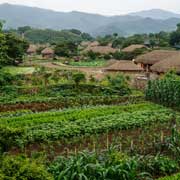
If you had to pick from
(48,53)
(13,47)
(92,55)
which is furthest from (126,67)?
(48,53)

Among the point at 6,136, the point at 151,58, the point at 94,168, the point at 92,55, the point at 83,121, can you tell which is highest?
the point at 151,58

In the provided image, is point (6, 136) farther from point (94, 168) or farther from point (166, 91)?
point (166, 91)

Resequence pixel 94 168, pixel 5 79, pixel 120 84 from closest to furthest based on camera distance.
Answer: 1. pixel 94 168
2. pixel 120 84
3. pixel 5 79

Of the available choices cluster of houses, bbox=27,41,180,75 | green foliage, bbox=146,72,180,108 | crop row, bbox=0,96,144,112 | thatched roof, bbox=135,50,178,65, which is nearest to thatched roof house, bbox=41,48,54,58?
cluster of houses, bbox=27,41,180,75

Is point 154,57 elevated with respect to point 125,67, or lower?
elevated

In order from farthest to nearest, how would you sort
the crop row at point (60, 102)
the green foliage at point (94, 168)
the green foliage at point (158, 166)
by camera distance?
the crop row at point (60, 102) → the green foliage at point (158, 166) → the green foliage at point (94, 168)

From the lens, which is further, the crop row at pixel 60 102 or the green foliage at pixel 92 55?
the green foliage at pixel 92 55

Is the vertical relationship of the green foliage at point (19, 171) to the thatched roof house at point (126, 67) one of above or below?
above

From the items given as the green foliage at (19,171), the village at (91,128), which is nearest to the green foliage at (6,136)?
the village at (91,128)

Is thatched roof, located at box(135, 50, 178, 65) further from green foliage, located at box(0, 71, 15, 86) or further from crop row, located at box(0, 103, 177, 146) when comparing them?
crop row, located at box(0, 103, 177, 146)

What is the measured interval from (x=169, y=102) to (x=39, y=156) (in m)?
13.6

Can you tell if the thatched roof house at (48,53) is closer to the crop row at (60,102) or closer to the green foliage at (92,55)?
the green foliage at (92,55)

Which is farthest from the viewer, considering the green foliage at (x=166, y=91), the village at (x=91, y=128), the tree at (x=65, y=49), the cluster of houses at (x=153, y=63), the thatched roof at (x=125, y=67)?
the tree at (x=65, y=49)

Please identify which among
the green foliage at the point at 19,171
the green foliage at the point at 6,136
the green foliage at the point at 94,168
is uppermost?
the green foliage at the point at 19,171
